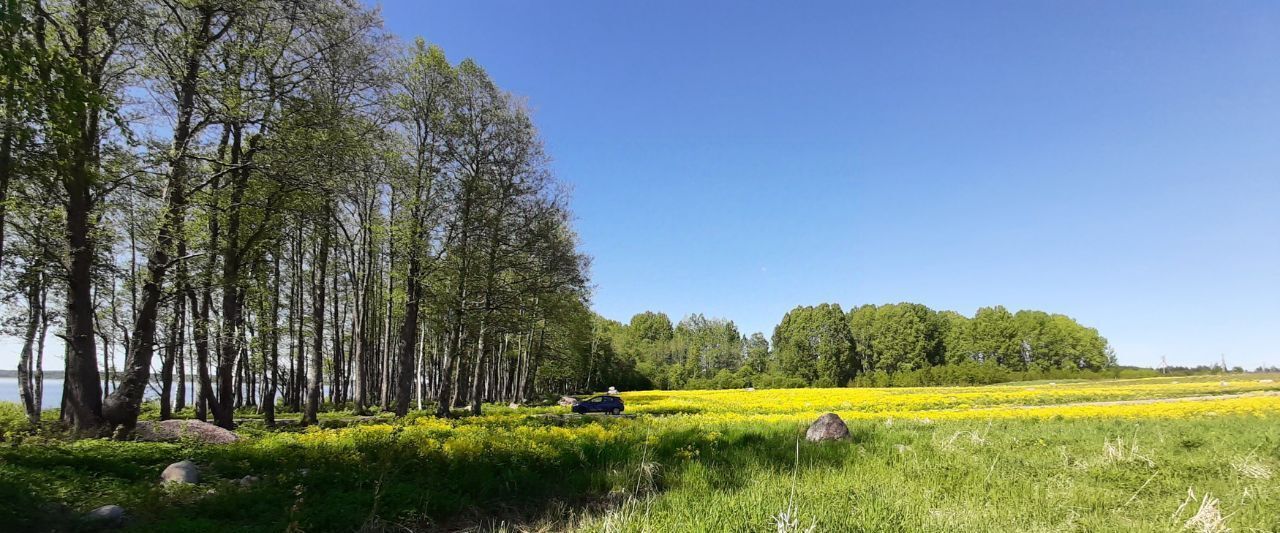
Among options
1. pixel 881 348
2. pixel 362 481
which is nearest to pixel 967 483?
pixel 362 481

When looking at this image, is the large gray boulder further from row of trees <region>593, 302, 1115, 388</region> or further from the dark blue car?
row of trees <region>593, 302, 1115, 388</region>


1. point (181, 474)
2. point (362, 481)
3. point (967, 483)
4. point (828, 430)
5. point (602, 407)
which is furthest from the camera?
point (602, 407)

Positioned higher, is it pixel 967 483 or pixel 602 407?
pixel 967 483

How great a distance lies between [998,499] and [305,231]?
2438cm

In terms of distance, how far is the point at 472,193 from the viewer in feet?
68.3

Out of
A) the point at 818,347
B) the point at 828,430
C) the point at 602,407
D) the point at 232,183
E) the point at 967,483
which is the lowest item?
the point at 602,407

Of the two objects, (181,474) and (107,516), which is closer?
(107,516)

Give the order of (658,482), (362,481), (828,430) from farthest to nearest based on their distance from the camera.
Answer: (828,430) < (658,482) < (362,481)

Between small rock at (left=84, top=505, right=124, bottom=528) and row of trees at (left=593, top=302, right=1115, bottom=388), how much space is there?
64567 millimetres

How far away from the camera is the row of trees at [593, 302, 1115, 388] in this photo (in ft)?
245

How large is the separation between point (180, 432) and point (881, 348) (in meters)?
81.9

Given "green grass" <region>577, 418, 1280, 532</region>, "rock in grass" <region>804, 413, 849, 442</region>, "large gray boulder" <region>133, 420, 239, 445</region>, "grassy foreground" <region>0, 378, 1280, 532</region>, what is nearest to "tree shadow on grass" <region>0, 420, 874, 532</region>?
"grassy foreground" <region>0, 378, 1280, 532</region>

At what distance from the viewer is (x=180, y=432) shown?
11.3 metres

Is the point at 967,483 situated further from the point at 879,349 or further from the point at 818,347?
the point at 879,349
